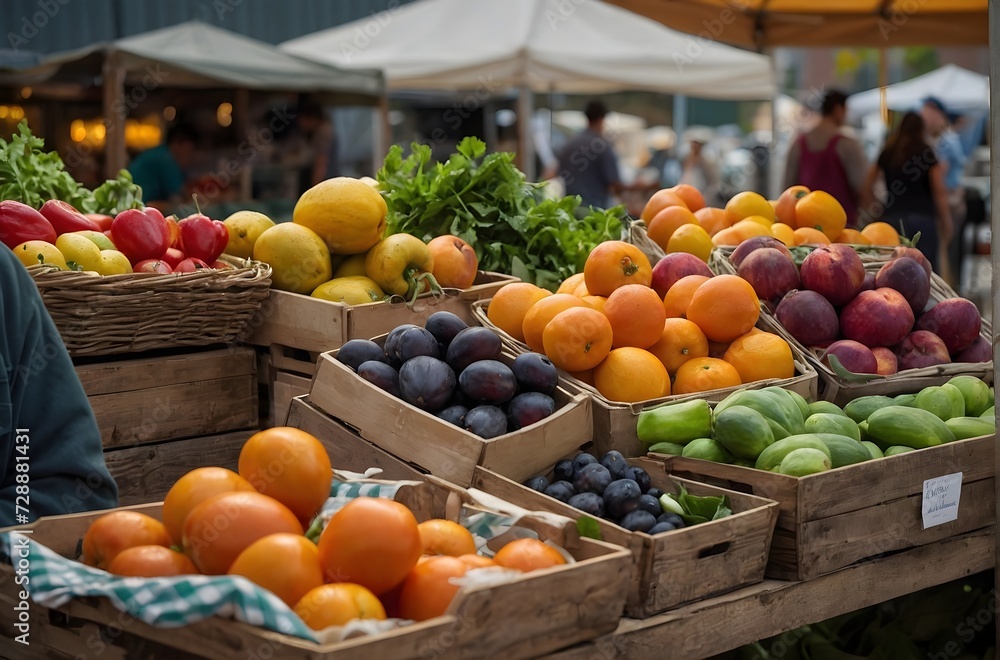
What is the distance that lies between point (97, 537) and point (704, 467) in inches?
47.3

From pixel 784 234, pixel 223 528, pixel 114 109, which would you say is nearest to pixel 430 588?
pixel 223 528

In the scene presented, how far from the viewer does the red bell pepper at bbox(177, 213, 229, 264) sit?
296 centimetres

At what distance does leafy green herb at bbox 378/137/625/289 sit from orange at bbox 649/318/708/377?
0.78 m

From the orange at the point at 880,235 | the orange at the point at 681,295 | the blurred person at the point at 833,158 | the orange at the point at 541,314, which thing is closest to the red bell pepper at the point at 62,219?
the orange at the point at 541,314

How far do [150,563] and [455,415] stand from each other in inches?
32.9

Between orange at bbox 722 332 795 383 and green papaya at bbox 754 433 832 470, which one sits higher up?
orange at bbox 722 332 795 383

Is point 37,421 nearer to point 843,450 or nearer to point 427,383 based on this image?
point 427,383

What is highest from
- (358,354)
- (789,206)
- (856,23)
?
(856,23)

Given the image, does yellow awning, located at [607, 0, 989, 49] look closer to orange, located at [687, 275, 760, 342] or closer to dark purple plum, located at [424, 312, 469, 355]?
orange, located at [687, 275, 760, 342]

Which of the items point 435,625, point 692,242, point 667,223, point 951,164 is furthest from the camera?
point 951,164

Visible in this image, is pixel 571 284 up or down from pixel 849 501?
up

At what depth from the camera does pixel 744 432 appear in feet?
7.23

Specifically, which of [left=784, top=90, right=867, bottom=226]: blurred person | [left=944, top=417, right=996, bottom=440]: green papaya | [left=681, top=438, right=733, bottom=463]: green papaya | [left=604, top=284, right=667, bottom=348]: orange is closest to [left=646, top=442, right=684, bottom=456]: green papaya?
[left=681, top=438, right=733, bottom=463]: green papaya

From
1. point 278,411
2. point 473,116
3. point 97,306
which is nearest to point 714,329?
point 278,411
